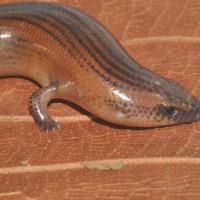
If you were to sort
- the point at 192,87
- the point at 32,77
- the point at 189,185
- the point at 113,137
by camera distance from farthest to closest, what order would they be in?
the point at 32,77 < the point at 192,87 < the point at 113,137 < the point at 189,185

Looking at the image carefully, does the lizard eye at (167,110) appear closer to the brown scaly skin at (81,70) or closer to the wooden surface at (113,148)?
the brown scaly skin at (81,70)

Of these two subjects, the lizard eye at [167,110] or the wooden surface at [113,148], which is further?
the lizard eye at [167,110]

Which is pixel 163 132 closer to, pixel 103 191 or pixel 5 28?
pixel 103 191

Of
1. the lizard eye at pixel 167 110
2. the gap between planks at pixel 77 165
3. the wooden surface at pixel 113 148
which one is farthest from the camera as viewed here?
the lizard eye at pixel 167 110

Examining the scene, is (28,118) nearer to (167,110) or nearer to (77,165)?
(77,165)

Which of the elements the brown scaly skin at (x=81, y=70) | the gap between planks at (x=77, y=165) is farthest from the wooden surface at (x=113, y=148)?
the brown scaly skin at (x=81, y=70)

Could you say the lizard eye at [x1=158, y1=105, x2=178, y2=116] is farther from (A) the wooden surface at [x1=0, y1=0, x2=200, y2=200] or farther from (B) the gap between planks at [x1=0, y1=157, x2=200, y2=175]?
(B) the gap between planks at [x1=0, y1=157, x2=200, y2=175]

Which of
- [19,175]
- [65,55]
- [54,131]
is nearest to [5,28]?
[65,55]
